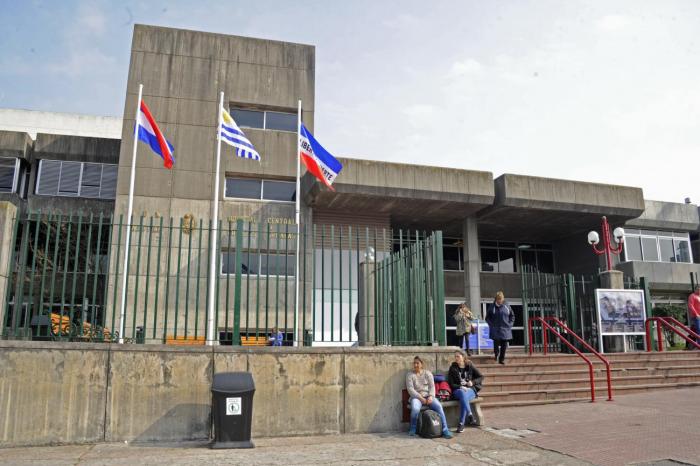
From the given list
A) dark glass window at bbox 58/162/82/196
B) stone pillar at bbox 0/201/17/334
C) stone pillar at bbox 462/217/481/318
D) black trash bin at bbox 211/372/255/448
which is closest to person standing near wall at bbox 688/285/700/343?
stone pillar at bbox 462/217/481/318

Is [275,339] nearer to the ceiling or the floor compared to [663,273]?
nearer to the floor

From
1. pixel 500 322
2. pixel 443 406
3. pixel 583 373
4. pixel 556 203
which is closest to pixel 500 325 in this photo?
pixel 500 322

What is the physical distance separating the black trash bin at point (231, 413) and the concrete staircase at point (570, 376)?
4.88 meters

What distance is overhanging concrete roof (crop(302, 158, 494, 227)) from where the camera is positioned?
19.2m

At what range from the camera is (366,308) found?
9758 mm

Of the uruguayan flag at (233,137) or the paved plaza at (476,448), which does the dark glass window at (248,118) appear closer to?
the uruguayan flag at (233,137)

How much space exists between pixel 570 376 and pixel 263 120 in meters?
15.5

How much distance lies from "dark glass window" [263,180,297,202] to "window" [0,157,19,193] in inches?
402

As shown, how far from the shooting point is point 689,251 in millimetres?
26734

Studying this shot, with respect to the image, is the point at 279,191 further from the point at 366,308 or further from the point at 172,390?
the point at 172,390

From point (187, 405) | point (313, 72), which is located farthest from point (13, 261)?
point (313, 72)

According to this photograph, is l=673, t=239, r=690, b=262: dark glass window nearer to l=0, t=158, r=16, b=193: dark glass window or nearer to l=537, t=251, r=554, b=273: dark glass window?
l=537, t=251, r=554, b=273: dark glass window

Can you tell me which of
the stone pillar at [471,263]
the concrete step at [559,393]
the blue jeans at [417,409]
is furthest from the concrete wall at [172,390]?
the stone pillar at [471,263]

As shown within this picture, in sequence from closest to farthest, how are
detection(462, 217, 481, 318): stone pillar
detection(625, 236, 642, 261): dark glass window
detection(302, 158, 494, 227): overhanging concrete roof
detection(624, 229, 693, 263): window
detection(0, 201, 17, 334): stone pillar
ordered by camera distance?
detection(0, 201, 17, 334): stone pillar → detection(302, 158, 494, 227): overhanging concrete roof → detection(462, 217, 481, 318): stone pillar → detection(625, 236, 642, 261): dark glass window → detection(624, 229, 693, 263): window
